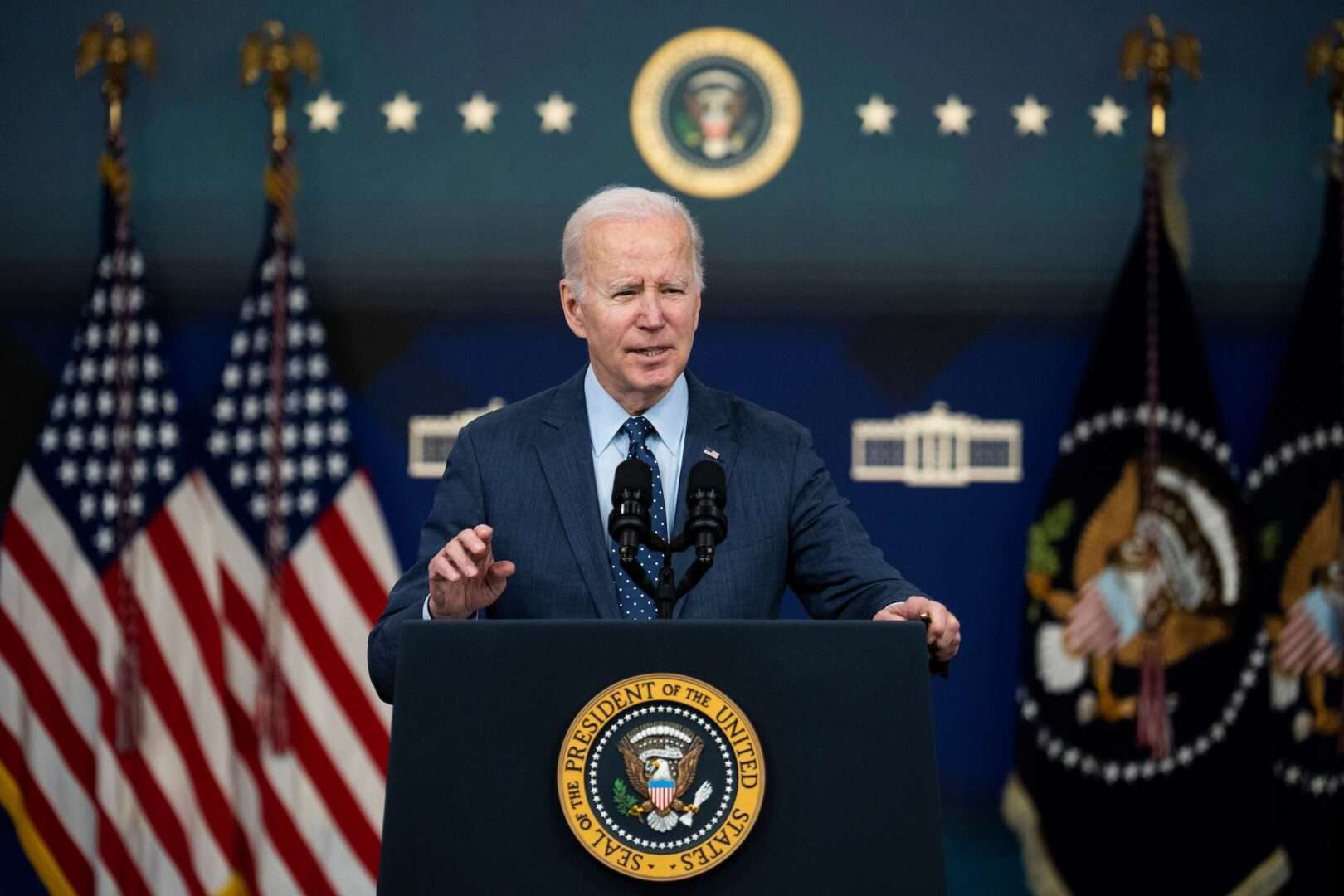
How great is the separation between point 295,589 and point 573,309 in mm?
2545

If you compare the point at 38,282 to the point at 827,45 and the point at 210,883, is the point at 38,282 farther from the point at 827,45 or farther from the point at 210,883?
the point at 827,45

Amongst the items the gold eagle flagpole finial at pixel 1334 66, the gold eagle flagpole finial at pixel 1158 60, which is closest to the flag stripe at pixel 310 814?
the gold eagle flagpole finial at pixel 1158 60

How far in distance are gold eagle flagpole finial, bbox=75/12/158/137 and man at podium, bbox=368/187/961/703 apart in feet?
9.51

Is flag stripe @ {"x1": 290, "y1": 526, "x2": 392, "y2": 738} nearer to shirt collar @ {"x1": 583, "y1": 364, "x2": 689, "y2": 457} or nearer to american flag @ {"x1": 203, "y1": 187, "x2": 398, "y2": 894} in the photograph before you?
american flag @ {"x1": 203, "y1": 187, "x2": 398, "y2": 894}

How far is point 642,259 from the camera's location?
262 cm

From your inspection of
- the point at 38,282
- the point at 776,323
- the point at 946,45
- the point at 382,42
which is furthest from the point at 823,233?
the point at 38,282

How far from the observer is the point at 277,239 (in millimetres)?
5082

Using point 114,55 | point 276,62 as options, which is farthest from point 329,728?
point 114,55

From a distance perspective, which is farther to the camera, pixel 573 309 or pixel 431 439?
pixel 431 439

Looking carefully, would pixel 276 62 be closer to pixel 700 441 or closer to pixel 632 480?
pixel 700 441

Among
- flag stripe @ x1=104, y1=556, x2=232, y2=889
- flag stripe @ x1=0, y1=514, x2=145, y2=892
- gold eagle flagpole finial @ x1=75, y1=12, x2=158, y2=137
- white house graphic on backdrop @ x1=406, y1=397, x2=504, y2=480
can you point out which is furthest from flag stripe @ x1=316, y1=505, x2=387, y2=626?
gold eagle flagpole finial @ x1=75, y1=12, x2=158, y2=137

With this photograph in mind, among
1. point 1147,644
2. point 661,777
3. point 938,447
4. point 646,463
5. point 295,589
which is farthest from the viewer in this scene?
point 938,447

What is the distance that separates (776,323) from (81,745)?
8.03 ft

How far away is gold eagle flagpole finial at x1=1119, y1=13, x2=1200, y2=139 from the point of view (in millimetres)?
5043
